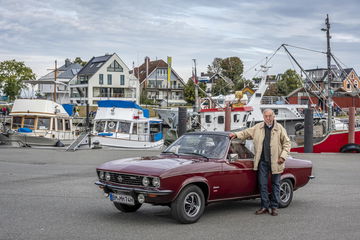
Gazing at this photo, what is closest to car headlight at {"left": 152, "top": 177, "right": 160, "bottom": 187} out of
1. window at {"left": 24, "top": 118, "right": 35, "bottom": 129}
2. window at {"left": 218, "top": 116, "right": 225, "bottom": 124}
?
window at {"left": 24, "top": 118, "right": 35, "bottom": 129}

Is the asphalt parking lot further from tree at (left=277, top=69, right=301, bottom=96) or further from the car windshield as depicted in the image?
tree at (left=277, top=69, right=301, bottom=96)

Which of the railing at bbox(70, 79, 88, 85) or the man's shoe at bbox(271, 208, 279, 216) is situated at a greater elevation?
the railing at bbox(70, 79, 88, 85)

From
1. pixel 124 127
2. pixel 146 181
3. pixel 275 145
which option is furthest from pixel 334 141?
pixel 146 181

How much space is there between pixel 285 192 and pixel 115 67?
3552 inches

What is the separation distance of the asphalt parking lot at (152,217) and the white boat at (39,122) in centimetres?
1852

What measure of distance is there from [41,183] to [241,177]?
632 cm

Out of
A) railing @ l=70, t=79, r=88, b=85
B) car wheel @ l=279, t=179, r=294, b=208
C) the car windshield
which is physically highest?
railing @ l=70, t=79, r=88, b=85

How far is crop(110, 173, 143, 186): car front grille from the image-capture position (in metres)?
8.02

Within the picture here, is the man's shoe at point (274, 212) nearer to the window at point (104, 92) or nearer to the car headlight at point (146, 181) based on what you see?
the car headlight at point (146, 181)

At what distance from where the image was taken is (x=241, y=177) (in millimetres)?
9023

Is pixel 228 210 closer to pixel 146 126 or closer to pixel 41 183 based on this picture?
pixel 41 183

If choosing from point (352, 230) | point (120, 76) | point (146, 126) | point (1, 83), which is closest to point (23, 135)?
point (146, 126)

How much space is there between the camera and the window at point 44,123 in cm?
3428

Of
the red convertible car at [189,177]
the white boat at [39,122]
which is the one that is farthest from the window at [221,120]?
the red convertible car at [189,177]
